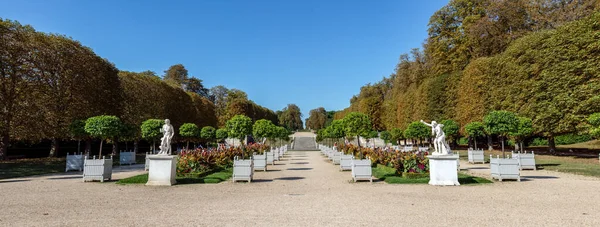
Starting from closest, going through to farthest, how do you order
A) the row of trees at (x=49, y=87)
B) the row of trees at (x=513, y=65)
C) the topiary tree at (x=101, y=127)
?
the topiary tree at (x=101, y=127) → the row of trees at (x=49, y=87) → the row of trees at (x=513, y=65)

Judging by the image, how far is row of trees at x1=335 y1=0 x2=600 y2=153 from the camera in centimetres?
2050

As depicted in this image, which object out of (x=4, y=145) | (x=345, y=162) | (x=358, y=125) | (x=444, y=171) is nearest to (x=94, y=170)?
(x=345, y=162)

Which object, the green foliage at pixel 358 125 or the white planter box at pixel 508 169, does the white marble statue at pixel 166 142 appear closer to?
the green foliage at pixel 358 125

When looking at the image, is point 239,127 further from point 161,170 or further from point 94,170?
point 94,170

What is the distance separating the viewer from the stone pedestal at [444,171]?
35.3ft

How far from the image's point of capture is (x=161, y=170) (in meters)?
11.1

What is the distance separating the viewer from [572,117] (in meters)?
20.1

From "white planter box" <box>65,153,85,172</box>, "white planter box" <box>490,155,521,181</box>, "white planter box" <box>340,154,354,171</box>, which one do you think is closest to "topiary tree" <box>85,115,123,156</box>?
"white planter box" <box>65,153,85,172</box>

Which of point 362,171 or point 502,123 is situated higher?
point 502,123

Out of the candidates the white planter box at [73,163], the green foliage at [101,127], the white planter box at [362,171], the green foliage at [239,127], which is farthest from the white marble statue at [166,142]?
the white planter box at [73,163]

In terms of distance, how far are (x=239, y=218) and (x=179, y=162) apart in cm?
870

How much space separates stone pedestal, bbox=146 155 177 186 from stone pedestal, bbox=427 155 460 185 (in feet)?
29.3

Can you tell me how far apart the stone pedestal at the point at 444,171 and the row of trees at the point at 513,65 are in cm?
1434

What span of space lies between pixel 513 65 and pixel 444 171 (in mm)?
19850
